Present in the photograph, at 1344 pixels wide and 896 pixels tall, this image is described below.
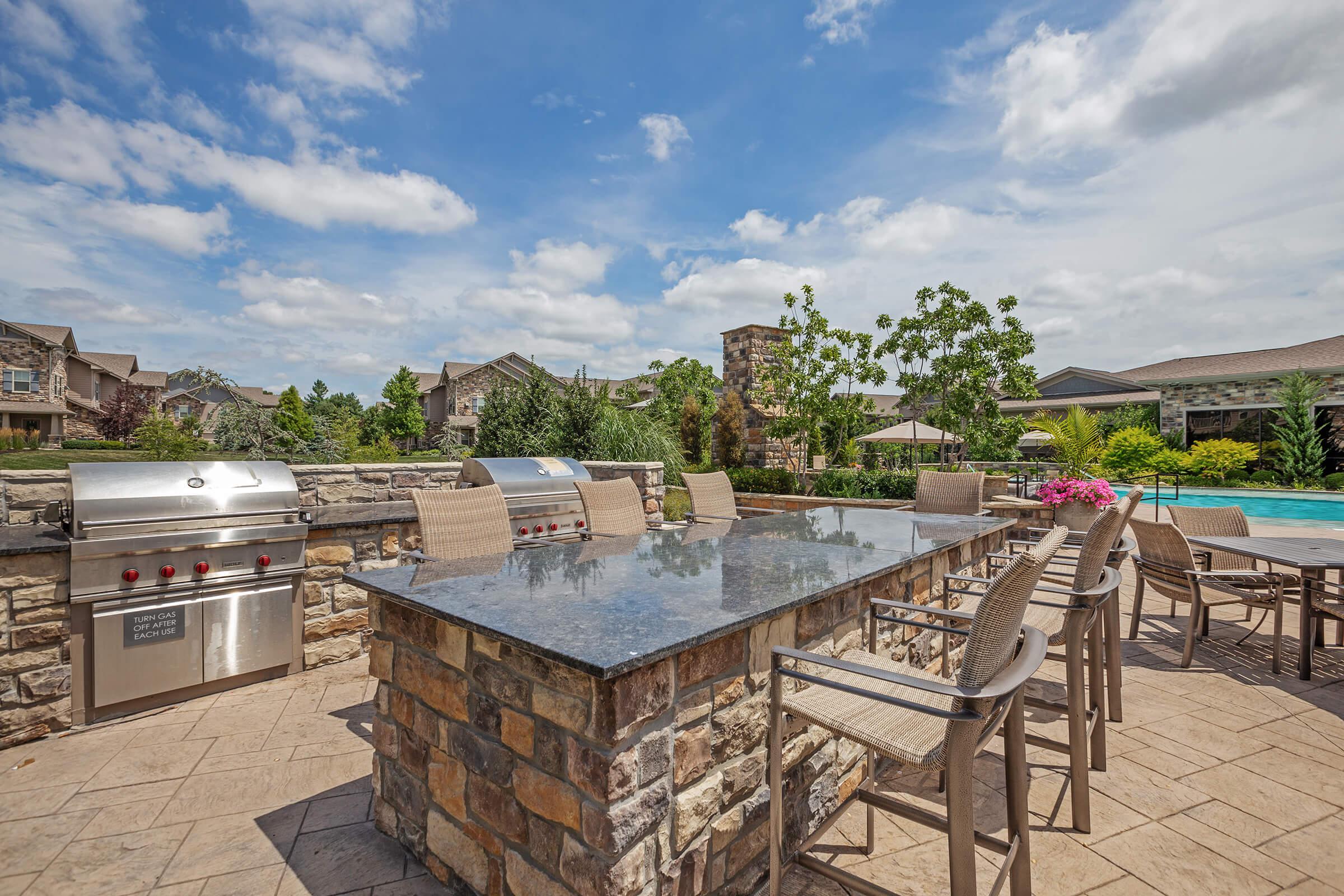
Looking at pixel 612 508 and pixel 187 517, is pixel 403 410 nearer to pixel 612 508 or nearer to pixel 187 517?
pixel 187 517

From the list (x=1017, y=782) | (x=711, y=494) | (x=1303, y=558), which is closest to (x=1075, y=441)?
(x=1303, y=558)

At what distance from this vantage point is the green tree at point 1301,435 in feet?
47.4

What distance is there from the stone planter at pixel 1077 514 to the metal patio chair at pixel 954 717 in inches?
215

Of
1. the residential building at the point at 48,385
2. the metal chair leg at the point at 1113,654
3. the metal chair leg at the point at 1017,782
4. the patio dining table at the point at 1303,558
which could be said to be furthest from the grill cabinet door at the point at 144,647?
the residential building at the point at 48,385

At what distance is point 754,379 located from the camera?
12.4 meters

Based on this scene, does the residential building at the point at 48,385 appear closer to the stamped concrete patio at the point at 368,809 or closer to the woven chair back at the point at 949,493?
the stamped concrete patio at the point at 368,809

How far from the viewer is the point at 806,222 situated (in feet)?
30.0

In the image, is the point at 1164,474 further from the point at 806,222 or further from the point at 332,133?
the point at 332,133

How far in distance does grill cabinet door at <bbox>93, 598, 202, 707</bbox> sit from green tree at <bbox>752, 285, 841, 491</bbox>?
9163 millimetres

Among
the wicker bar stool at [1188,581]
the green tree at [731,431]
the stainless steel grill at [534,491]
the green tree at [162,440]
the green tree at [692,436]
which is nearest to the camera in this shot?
the wicker bar stool at [1188,581]

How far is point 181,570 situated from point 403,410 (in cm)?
3391

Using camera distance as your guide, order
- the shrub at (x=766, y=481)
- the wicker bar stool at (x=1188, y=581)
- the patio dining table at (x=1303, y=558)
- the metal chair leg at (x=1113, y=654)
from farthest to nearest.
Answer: the shrub at (x=766, y=481)
the wicker bar stool at (x=1188, y=581)
the patio dining table at (x=1303, y=558)
the metal chair leg at (x=1113, y=654)

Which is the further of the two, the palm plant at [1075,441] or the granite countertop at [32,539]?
the palm plant at [1075,441]

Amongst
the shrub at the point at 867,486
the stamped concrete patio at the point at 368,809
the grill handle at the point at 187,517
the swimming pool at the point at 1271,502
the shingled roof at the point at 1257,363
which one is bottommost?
the stamped concrete patio at the point at 368,809
